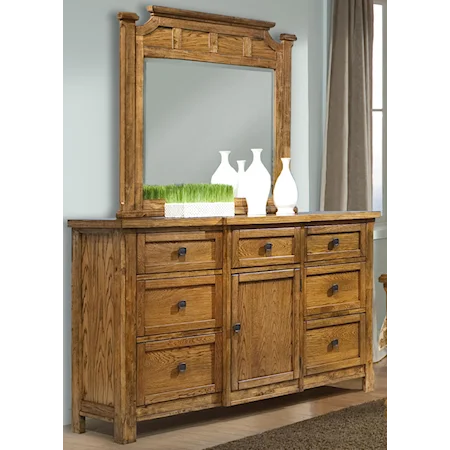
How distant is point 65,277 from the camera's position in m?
4.27

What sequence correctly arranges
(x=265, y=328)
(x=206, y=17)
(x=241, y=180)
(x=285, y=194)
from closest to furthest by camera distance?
(x=265, y=328), (x=206, y=17), (x=241, y=180), (x=285, y=194)

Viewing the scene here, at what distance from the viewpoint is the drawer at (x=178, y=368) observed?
394cm

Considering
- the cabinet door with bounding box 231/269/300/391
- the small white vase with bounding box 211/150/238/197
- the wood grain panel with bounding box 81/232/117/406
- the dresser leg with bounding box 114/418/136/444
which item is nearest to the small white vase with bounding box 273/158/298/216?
the small white vase with bounding box 211/150/238/197

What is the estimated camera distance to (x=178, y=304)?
13.3 feet

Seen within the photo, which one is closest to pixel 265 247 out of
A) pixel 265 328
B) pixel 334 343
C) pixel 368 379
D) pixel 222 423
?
pixel 265 328

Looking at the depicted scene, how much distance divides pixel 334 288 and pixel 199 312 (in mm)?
947

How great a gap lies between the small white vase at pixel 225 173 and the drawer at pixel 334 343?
2.78 ft

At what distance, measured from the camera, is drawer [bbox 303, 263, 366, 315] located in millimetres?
4664

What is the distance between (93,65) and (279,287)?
1414 millimetres

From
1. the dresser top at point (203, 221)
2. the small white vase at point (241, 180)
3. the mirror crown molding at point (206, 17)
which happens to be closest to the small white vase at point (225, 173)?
the small white vase at point (241, 180)

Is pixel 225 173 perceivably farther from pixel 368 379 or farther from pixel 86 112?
pixel 368 379
